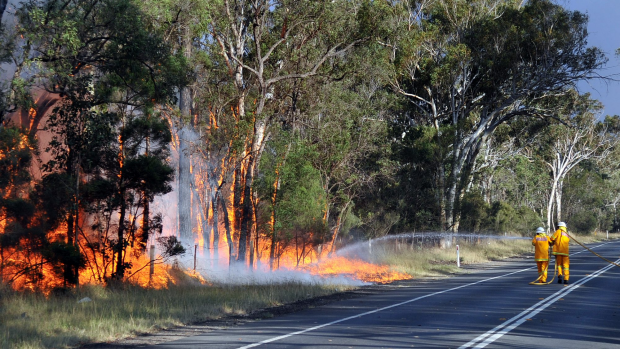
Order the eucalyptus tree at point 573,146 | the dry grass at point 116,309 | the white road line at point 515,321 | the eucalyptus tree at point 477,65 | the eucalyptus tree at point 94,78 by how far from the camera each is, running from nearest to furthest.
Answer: the white road line at point 515,321 < the dry grass at point 116,309 < the eucalyptus tree at point 94,78 < the eucalyptus tree at point 477,65 < the eucalyptus tree at point 573,146

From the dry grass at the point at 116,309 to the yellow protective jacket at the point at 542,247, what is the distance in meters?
6.16

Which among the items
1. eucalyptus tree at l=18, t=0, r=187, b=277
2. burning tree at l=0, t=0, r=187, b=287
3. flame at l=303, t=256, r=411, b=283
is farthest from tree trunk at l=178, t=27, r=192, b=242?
eucalyptus tree at l=18, t=0, r=187, b=277

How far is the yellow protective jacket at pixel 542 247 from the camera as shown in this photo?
Answer: 18.5 m

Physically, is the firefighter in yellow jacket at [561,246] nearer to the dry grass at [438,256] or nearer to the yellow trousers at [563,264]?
the yellow trousers at [563,264]

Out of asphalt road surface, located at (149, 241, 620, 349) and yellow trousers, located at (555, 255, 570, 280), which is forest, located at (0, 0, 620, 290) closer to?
asphalt road surface, located at (149, 241, 620, 349)

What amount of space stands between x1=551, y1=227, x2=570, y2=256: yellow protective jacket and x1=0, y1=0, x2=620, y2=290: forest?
959 centimetres

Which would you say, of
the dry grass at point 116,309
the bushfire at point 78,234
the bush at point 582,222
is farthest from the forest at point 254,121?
the bush at point 582,222

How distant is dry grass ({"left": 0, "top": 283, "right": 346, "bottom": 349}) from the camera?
10.0 metres

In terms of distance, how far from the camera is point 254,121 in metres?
23.0

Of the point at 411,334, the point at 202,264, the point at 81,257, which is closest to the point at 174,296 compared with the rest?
the point at 81,257

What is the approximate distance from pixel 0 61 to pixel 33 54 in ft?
3.02

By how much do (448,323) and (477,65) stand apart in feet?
94.4

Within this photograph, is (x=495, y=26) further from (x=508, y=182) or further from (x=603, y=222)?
(x=603, y=222)

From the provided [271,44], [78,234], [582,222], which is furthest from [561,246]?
[582,222]
